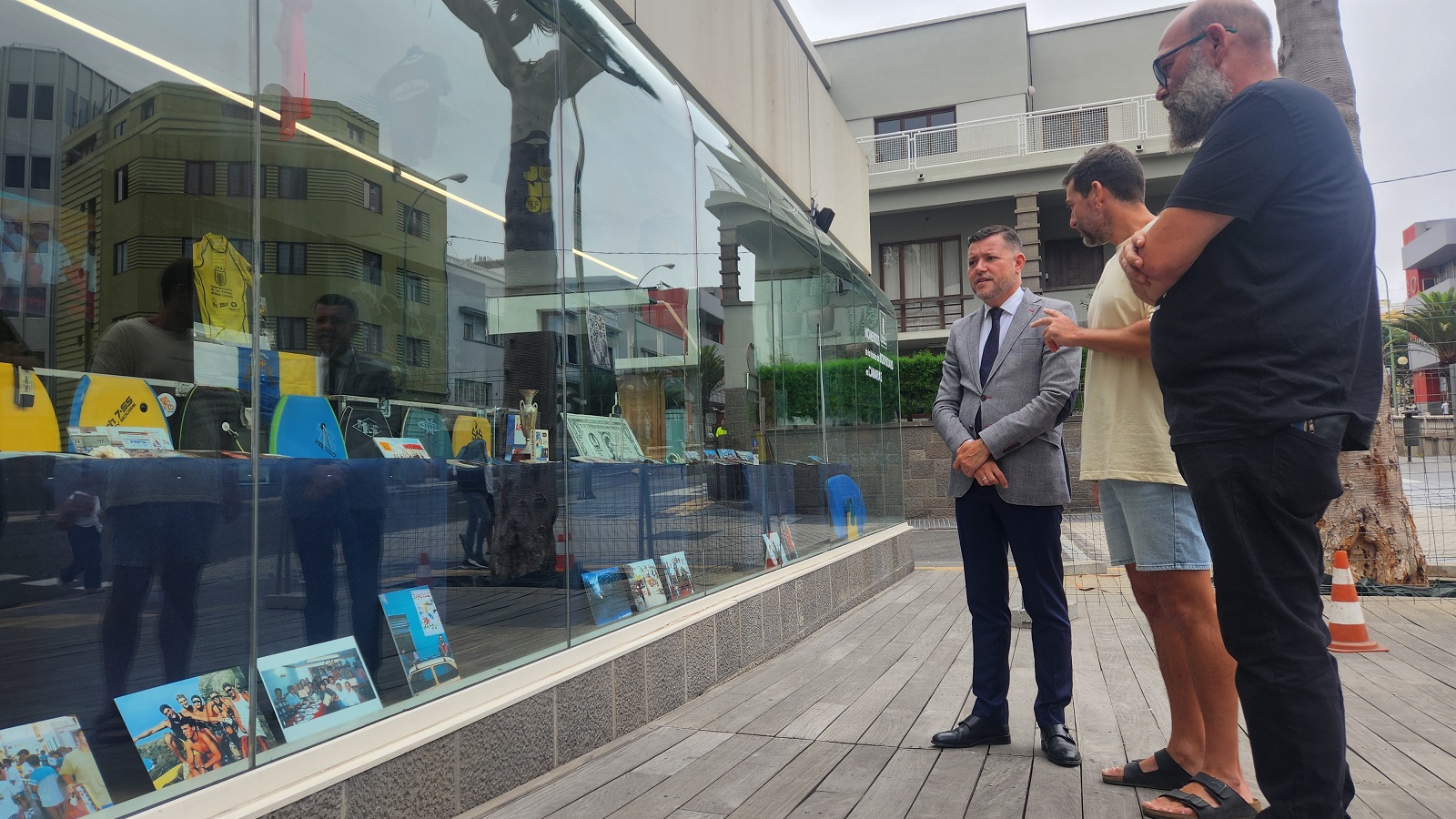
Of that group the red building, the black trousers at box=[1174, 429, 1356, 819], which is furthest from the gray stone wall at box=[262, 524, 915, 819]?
the red building

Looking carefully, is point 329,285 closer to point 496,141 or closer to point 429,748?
point 496,141

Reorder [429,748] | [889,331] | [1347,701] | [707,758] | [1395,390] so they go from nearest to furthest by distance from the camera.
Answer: [429,748]
[707,758]
[1347,701]
[1395,390]
[889,331]

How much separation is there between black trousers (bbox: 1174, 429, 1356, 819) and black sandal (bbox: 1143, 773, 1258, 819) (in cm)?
72

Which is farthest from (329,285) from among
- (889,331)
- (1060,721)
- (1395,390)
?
(1395,390)

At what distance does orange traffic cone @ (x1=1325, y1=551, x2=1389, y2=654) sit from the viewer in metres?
4.86

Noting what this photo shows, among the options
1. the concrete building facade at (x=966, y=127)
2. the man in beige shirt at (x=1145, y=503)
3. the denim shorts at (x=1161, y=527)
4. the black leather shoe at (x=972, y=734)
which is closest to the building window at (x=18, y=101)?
the man in beige shirt at (x=1145, y=503)

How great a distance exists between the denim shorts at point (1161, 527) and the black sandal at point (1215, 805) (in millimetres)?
573

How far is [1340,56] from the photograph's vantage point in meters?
7.08

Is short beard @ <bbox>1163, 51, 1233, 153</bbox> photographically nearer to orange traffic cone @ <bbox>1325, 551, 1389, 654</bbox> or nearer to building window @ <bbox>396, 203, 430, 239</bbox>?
building window @ <bbox>396, 203, 430, 239</bbox>

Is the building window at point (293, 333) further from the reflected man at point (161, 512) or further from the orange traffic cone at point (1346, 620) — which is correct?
Answer: the orange traffic cone at point (1346, 620)

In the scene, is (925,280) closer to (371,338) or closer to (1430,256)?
(371,338)

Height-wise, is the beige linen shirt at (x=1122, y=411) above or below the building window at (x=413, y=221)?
below

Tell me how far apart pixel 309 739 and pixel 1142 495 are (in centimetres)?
231

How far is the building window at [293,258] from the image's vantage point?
251 cm
